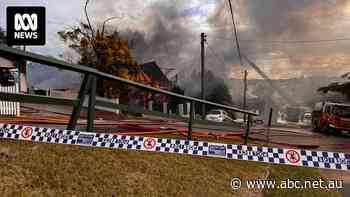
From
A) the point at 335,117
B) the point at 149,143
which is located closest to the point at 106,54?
the point at 335,117

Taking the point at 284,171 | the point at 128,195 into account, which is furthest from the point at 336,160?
the point at 128,195

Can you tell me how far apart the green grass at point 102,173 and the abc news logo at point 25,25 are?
13361mm

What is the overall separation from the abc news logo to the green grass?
1336cm

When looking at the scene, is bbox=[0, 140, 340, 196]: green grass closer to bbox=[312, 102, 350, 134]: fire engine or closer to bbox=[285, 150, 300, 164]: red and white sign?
bbox=[285, 150, 300, 164]: red and white sign

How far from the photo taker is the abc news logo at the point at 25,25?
18156 mm

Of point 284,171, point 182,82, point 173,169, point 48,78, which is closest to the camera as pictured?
point 173,169

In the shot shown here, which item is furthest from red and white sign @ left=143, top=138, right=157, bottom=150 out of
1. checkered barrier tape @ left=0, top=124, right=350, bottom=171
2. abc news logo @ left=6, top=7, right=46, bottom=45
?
abc news logo @ left=6, top=7, right=46, bottom=45

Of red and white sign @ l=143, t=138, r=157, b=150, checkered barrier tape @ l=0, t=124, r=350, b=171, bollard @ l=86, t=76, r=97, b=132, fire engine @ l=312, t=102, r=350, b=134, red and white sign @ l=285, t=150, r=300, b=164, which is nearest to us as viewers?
bollard @ l=86, t=76, r=97, b=132

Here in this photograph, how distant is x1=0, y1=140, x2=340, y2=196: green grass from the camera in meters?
4.34

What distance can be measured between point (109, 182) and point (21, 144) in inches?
59.1

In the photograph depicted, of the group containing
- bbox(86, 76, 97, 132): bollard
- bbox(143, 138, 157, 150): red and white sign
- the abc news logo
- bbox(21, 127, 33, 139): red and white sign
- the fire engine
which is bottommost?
the fire engine

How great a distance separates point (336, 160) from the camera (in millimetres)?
6598

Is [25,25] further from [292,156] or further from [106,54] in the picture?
[106,54]

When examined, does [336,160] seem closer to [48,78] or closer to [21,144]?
[21,144]
